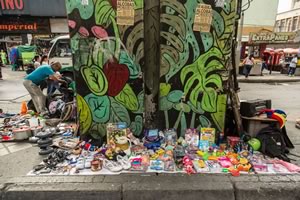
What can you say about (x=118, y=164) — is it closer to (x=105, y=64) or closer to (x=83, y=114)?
(x=83, y=114)

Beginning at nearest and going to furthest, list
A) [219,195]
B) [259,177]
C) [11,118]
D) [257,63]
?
1. [219,195]
2. [259,177]
3. [11,118]
4. [257,63]

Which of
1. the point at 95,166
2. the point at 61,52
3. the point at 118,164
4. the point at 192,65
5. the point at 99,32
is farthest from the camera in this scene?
the point at 61,52

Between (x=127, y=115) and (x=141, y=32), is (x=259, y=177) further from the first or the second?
(x=141, y=32)

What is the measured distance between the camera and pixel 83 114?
11.8 feet

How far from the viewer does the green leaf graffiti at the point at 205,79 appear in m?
3.33

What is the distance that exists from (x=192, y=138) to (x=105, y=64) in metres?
1.84

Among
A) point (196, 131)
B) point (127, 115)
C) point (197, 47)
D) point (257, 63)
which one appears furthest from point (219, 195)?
point (257, 63)

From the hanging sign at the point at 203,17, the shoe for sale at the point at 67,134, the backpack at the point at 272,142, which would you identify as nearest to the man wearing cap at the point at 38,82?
the shoe for sale at the point at 67,134

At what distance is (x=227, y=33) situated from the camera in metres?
3.26

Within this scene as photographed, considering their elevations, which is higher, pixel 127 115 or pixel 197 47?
pixel 197 47

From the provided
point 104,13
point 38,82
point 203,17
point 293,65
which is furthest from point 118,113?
point 293,65

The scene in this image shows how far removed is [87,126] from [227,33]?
2710 millimetres

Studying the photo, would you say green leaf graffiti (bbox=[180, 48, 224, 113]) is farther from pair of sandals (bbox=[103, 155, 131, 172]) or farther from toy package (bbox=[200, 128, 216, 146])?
pair of sandals (bbox=[103, 155, 131, 172])

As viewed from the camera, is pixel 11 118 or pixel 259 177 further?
pixel 11 118
